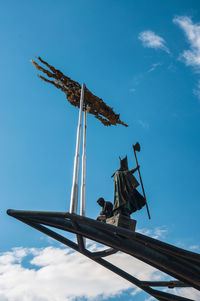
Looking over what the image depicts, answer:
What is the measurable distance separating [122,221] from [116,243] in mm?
870

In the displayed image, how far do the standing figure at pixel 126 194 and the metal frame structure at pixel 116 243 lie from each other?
1.25m

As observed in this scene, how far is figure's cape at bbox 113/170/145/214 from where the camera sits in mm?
13829

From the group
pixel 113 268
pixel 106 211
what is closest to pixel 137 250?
pixel 106 211

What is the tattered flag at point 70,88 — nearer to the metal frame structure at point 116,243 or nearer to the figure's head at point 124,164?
the figure's head at point 124,164

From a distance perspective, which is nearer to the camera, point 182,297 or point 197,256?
point 197,256

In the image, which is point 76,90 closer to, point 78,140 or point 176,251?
point 78,140

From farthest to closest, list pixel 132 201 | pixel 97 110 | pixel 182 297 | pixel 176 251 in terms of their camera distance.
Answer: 1. pixel 97 110
2. pixel 182 297
3. pixel 132 201
4. pixel 176 251

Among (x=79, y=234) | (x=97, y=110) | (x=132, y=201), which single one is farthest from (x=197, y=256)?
(x=97, y=110)

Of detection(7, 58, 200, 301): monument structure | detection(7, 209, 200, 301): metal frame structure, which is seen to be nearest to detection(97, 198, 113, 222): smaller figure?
detection(7, 58, 200, 301): monument structure

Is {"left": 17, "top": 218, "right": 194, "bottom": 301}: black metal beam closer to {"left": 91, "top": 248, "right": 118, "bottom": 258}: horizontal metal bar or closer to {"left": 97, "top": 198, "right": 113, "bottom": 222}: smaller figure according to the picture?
{"left": 91, "top": 248, "right": 118, "bottom": 258}: horizontal metal bar

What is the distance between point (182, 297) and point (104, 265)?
4.61 m

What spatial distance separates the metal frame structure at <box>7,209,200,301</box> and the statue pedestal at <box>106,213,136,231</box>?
1.55ft

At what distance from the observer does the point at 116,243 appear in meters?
12.8

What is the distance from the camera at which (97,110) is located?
18.1 metres
